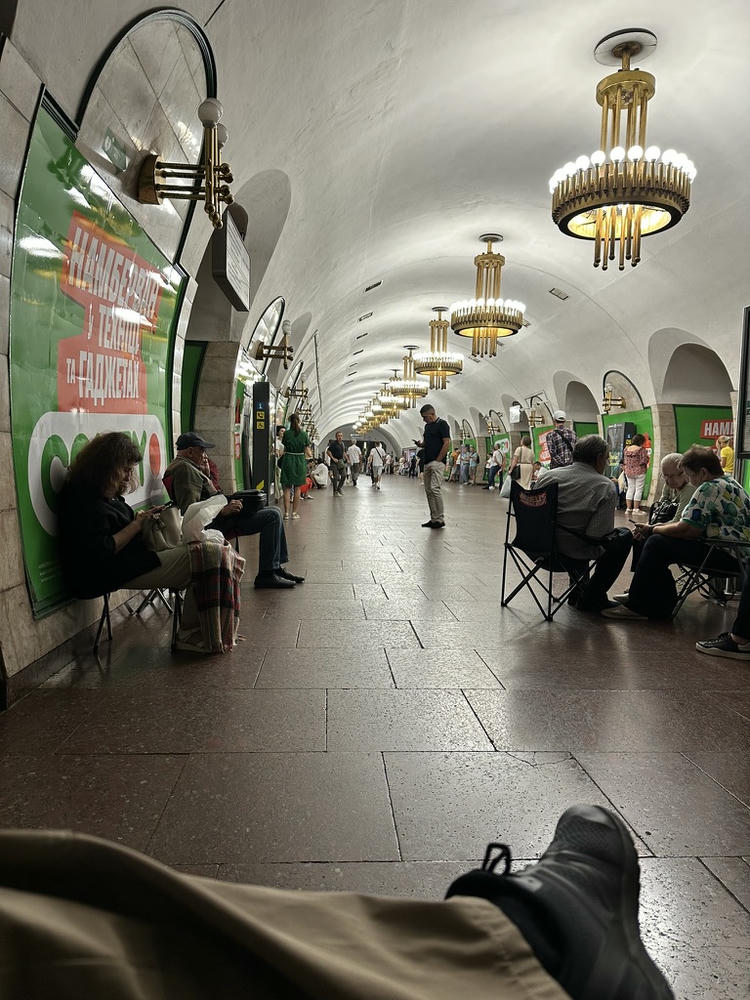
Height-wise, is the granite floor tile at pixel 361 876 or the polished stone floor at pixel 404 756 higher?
the granite floor tile at pixel 361 876

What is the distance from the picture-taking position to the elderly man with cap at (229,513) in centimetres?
486

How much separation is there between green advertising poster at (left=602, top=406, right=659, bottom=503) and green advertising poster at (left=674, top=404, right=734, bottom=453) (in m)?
0.56

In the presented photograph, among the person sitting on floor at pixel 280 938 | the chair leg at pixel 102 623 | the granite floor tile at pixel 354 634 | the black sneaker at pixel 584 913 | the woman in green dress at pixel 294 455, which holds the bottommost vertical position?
the granite floor tile at pixel 354 634

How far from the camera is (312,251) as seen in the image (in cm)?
877

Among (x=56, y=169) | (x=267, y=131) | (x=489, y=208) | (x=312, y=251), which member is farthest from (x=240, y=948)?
(x=489, y=208)

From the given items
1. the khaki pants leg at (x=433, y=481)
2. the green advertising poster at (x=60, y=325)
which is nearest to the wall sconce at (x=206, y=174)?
the green advertising poster at (x=60, y=325)

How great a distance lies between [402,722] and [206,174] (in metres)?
2.99

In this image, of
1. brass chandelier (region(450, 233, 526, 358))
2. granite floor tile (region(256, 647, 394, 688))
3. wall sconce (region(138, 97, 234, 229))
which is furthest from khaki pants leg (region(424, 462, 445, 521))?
granite floor tile (region(256, 647, 394, 688))

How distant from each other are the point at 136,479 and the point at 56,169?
2.04 m

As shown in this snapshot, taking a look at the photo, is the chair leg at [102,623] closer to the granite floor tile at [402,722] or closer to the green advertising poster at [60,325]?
the green advertising poster at [60,325]

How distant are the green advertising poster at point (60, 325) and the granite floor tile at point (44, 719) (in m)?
0.40

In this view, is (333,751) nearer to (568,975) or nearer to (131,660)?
(131,660)

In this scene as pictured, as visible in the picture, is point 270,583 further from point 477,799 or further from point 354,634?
point 477,799

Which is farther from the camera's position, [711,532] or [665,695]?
[711,532]
